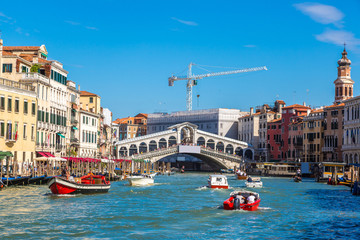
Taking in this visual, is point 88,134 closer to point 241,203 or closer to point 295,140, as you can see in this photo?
point 295,140

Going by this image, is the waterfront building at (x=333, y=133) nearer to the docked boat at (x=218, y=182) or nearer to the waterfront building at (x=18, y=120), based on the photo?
the docked boat at (x=218, y=182)

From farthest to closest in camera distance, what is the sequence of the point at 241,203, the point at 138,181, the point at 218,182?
the point at 138,181
the point at 218,182
the point at 241,203

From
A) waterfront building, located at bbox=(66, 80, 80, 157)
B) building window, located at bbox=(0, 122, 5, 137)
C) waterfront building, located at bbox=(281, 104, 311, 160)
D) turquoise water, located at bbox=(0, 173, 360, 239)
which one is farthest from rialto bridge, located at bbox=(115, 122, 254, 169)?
turquoise water, located at bbox=(0, 173, 360, 239)

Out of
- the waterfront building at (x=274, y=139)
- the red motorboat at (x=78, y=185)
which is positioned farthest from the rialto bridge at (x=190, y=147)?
the red motorboat at (x=78, y=185)

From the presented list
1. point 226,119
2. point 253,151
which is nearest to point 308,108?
point 253,151

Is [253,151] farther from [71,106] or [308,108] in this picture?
[71,106]

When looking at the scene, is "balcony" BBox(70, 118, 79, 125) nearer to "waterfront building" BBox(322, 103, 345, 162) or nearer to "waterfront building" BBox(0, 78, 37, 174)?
"waterfront building" BBox(0, 78, 37, 174)

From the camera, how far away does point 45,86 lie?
49.6 m

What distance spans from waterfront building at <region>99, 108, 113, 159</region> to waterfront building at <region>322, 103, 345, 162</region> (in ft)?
78.9

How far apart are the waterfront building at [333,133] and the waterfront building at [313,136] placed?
134 centimetres

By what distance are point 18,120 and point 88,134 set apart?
21790 mm

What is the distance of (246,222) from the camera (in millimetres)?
24625

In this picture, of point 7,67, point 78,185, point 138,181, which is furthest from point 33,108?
point 78,185

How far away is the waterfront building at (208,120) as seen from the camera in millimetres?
108812
